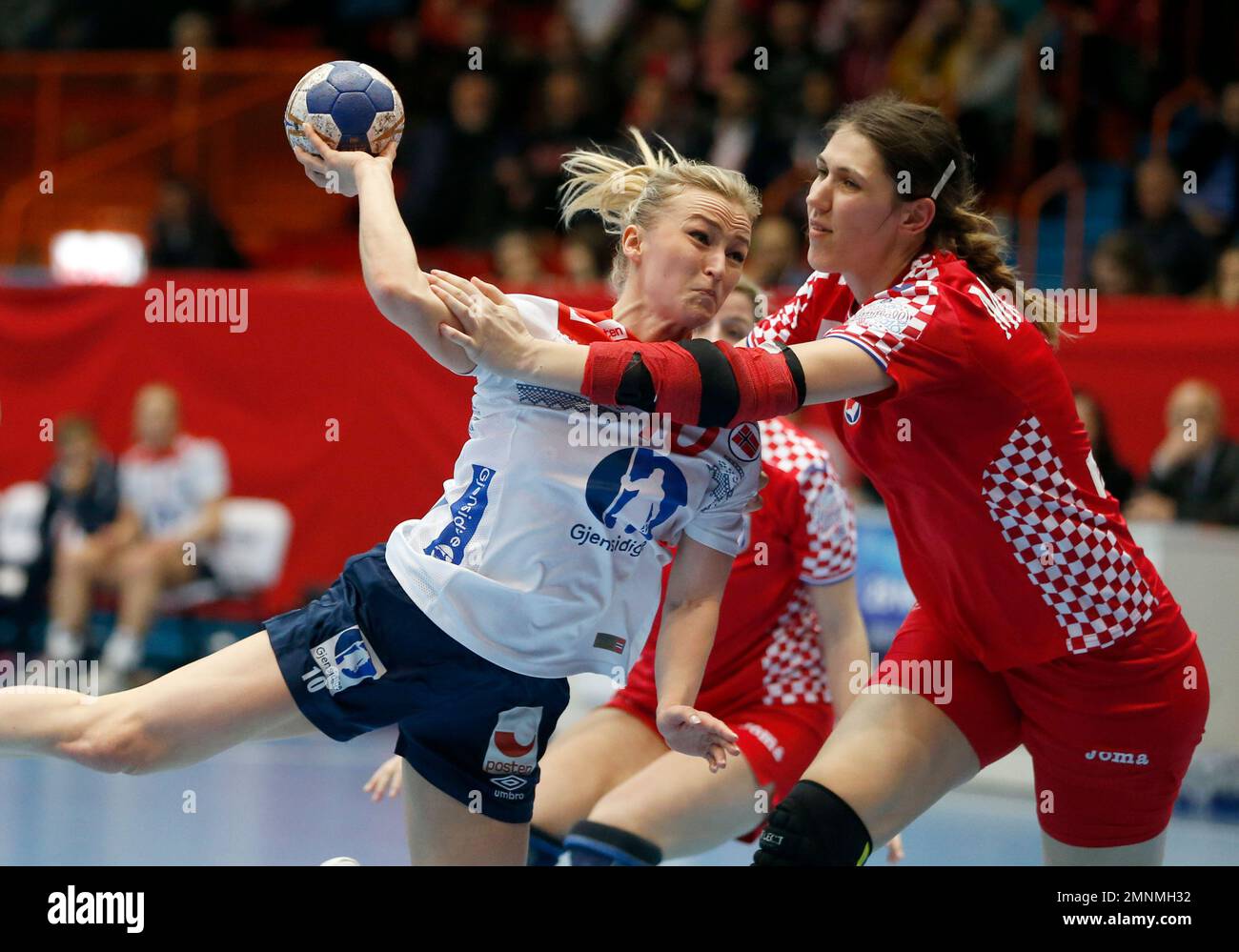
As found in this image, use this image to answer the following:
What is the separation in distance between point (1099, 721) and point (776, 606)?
110cm

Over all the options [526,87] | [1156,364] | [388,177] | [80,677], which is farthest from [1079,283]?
[388,177]

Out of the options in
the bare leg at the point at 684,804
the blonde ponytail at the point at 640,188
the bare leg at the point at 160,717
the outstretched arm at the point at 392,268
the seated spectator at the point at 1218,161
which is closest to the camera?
the outstretched arm at the point at 392,268

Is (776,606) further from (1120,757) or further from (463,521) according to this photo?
(463,521)

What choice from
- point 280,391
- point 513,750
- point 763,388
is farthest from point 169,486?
point 763,388

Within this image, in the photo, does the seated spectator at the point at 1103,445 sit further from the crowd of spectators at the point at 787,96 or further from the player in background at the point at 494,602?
the player in background at the point at 494,602

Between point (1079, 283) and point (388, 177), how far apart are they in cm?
686

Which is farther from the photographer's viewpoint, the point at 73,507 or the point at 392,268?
the point at 73,507

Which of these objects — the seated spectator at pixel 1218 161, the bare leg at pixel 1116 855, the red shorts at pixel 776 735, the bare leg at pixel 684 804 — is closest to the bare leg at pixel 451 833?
the bare leg at pixel 684 804

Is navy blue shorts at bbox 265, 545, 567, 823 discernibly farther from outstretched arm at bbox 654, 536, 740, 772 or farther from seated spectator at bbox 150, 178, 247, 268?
seated spectator at bbox 150, 178, 247, 268

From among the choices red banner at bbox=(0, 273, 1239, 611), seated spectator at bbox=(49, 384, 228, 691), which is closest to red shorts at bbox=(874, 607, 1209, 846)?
red banner at bbox=(0, 273, 1239, 611)

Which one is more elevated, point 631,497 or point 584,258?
point 584,258

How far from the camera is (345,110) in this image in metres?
3.56

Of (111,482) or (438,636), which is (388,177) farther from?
(111,482)

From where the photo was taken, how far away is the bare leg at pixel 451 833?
3.62m
